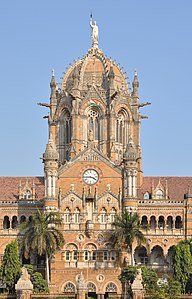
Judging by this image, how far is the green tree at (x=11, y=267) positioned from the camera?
96.8 meters

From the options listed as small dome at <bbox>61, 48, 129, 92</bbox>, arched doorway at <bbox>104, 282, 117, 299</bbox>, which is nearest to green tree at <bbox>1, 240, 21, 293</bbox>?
arched doorway at <bbox>104, 282, 117, 299</bbox>

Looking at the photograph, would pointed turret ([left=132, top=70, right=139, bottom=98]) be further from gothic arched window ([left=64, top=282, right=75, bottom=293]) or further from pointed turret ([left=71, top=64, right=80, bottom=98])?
gothic arched window ([left=64, top=282, right=75, bottom=293])

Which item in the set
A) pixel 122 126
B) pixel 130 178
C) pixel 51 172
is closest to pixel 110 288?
pixel 130 178

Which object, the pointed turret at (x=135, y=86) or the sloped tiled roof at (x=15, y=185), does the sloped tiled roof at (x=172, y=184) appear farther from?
the sloped tiled roof at (x=15, y=185)

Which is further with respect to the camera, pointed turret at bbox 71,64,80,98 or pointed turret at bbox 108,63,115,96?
pointed turret at bbox 108,63,115,96

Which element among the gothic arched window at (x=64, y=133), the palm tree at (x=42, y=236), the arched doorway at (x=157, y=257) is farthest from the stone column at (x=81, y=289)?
the gothic arched window at (x=64, y=133)

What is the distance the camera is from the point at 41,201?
4213 inches

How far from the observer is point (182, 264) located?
97000mm

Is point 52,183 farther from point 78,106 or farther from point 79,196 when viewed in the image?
point 78,106

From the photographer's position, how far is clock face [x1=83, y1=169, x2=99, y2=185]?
4156 inches

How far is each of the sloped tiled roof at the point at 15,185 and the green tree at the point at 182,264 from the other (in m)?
20.8

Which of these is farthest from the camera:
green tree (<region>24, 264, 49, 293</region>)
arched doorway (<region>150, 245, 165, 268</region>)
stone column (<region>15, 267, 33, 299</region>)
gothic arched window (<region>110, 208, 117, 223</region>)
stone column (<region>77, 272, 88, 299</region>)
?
arched doorway (<region>150, 245, 165, 268</region>)

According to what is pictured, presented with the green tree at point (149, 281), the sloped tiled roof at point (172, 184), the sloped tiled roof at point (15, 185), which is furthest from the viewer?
the sloped tiled roof at point (15, 185)

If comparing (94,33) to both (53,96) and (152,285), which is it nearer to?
(53,96)
